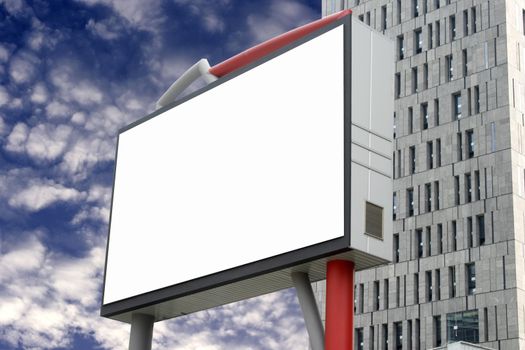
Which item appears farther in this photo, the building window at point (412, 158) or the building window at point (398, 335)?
the building window at point (412, 158)

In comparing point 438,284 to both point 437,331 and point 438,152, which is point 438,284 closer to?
point 437,331

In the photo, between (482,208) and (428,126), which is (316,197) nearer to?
(482,208)

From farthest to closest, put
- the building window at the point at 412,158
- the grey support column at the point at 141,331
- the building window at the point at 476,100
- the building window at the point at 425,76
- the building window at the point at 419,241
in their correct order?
1. the building window at the point at 425,76
2. the building window at the point at 412,158
3. the building window at the point at 419,241
4. the building window at the point at 476,100
5. the grey support column at the point at 141,331

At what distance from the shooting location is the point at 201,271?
57.2 ft

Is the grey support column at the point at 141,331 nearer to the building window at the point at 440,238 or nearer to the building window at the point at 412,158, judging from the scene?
the building window at the point at 440,238

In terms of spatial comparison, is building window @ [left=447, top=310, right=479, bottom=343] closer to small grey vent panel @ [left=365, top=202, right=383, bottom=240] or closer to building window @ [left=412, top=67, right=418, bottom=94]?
building window @ [left=412, top=67, right=418, bottom=94]

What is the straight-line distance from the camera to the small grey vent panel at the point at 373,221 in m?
15.2

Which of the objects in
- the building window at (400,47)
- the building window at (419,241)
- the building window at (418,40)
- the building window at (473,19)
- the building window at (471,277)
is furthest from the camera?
the building window at (400,47)

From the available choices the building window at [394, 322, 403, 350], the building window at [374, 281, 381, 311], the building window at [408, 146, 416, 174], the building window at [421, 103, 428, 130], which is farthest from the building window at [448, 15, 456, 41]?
the building window at [394, 322, 403, 350]

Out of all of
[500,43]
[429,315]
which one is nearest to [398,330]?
[429,315]

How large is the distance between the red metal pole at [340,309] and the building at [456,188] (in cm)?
4458

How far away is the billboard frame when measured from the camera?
15.1 metres

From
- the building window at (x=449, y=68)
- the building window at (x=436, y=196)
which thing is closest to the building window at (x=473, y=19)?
the building window at (x=449, y=68)

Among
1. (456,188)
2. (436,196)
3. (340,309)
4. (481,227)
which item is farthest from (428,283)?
(340,309)
